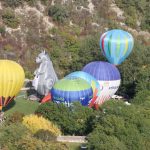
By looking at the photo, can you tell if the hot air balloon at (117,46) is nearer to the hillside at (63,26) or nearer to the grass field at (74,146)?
the hillside at (63,26)

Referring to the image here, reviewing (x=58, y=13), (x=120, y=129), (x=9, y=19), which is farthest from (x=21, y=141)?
(x=58, y=13)

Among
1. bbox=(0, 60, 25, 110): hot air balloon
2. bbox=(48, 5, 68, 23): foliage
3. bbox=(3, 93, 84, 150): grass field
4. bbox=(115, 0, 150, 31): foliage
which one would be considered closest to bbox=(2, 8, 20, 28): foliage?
bbox=(48, 5, 68, 23): foliage

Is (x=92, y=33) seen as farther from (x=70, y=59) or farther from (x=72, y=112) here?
(x=72, y=112)

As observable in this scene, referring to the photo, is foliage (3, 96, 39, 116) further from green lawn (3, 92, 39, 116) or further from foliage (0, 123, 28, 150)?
foliage (0, 123, 28, 150)

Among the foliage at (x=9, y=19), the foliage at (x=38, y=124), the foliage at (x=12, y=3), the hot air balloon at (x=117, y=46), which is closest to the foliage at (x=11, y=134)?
the foliage at (x=38, y=124)

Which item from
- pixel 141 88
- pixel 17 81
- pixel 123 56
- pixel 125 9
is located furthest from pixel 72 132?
pixel 125 9

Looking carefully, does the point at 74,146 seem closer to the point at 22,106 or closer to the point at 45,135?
the point at 45,135
